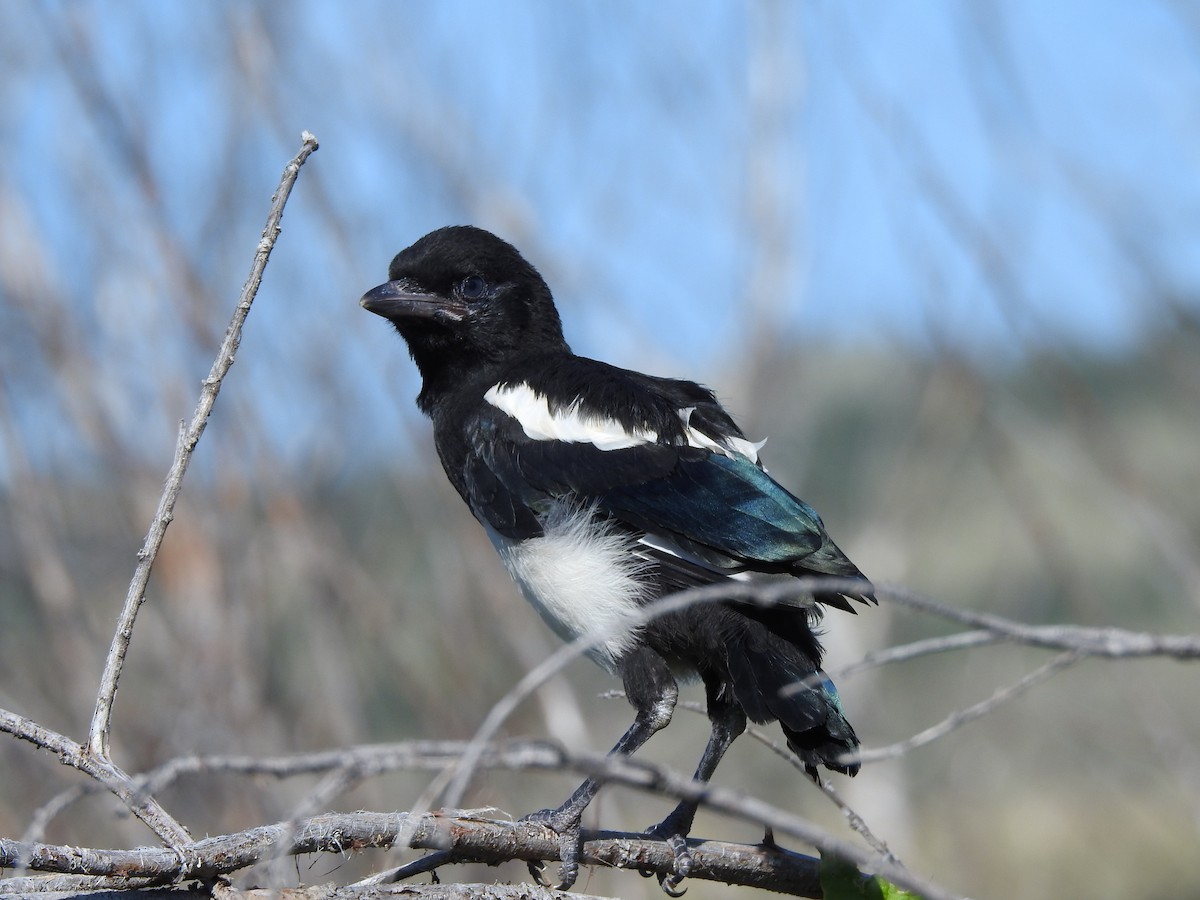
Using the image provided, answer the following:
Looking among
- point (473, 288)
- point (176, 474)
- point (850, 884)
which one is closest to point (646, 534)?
point (850, 884)

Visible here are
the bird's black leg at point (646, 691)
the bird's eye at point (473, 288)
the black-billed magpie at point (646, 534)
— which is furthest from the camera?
the bird's eye at point (473, 288)

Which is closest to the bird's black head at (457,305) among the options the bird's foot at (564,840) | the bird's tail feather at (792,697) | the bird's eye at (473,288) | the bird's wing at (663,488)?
the bird's eye at (473,288)

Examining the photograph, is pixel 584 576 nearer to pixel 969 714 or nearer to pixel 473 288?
pixel 473 288

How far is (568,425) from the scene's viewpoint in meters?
3.17

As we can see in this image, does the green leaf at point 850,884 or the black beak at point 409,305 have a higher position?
the black beak at point 409,305

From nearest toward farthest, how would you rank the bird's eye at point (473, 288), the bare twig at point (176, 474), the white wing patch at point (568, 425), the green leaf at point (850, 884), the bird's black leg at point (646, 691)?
the bare twig at point (176, 474), the green leaf at point (850, 884), the bird's black leg at point (646, 691), the white wing patch at point (568, 425), the bird's eye at point (473, 288)

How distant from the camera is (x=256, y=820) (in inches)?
193

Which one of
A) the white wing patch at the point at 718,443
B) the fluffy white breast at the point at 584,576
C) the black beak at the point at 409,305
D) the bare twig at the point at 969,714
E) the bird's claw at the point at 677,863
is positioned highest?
the black beak at the point at 409,305

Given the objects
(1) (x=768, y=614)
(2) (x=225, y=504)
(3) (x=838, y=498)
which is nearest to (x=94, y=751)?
(1) (x=768, y=614)

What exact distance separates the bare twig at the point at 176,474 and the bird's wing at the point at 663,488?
1.20 m

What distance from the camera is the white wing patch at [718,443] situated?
124 inches

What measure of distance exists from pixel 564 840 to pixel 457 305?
5.20ft

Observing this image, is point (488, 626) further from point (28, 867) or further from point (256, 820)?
point (28, 867)

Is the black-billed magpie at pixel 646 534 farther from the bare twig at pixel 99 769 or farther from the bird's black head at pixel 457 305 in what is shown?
the bare twig at pixel 99 769
